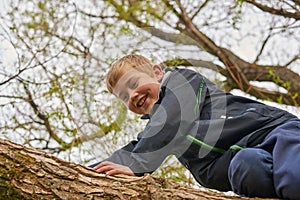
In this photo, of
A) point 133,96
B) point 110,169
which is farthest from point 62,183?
point 133,96

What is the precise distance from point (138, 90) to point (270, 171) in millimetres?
784

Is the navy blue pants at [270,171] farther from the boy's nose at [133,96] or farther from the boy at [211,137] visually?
the boy's nose at [133,96]

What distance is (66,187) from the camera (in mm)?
1331

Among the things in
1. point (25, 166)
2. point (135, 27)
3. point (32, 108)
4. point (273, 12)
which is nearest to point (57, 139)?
point (32, 108)

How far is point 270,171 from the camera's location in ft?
4.79

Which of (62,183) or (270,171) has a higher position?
(62,183)

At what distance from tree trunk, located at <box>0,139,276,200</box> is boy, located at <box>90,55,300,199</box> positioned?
0.35 ft

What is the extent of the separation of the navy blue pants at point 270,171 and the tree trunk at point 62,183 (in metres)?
0.13

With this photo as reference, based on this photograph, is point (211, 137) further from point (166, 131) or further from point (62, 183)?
point (62, 183)

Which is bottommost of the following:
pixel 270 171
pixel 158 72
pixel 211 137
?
pixel 270 171

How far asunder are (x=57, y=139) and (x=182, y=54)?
126cm

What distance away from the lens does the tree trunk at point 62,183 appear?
A: 1.31 metres

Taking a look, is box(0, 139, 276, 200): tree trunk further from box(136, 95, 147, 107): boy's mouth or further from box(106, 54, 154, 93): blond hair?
box(106, 54, 154, 93): blond hair

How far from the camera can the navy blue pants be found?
4.53 feet
